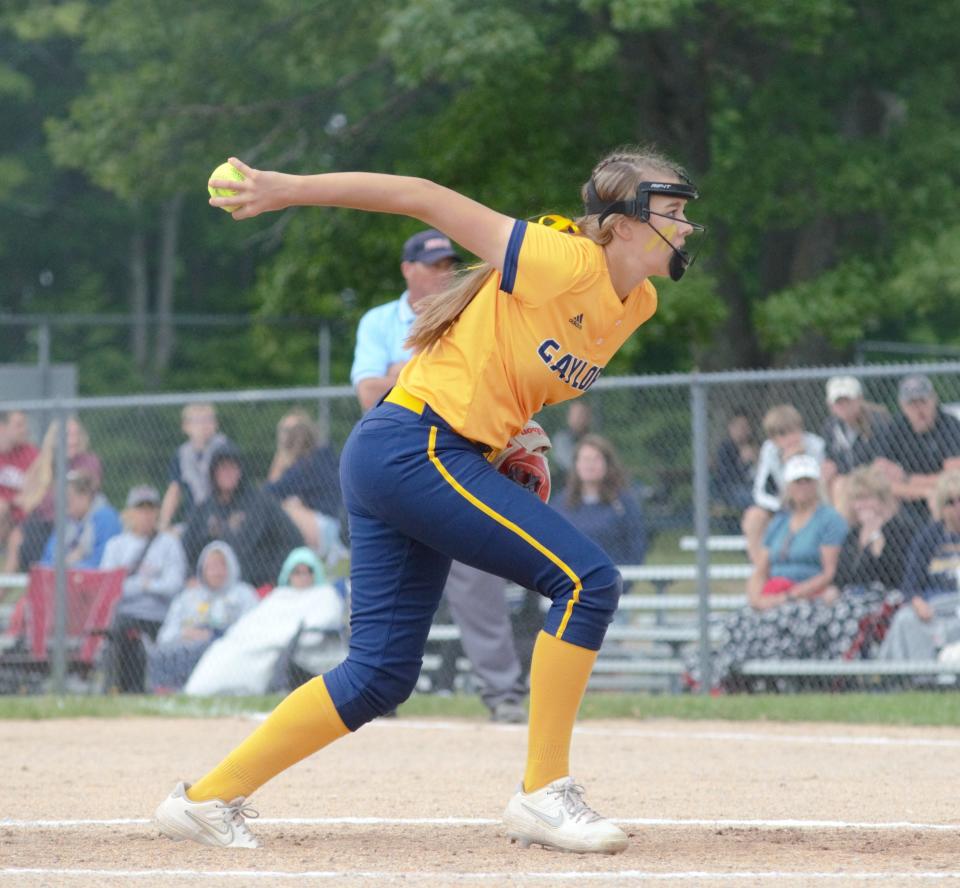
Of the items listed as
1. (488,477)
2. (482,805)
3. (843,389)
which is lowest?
(482,805)

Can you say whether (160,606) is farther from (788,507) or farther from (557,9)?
(557,9)

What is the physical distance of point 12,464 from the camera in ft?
44.1

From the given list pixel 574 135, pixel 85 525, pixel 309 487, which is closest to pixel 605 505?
pixel 309 487

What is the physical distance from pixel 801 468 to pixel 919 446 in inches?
28.0

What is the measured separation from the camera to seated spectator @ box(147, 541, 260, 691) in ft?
36.2

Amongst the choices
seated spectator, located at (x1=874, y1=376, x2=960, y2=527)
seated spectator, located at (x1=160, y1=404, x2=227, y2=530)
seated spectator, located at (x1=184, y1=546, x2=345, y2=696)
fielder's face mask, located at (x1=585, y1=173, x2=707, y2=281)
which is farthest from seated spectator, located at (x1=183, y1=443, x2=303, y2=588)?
fielder's face mask, located at (x1=585, y1=173, x2=707, y2=281)

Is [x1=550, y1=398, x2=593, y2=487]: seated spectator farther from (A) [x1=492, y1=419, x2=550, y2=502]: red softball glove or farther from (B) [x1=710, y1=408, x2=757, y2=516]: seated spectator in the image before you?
(A) [x1=492, y1=419, x2=550, y2=502]: red softball glove

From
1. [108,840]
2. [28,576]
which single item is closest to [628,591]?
[28,576]

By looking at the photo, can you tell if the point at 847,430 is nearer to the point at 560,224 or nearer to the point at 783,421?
the point at 783,421

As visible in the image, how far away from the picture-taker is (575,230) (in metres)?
4.97

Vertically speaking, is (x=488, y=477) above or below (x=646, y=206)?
below

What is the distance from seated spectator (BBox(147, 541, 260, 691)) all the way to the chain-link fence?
0.01 meters

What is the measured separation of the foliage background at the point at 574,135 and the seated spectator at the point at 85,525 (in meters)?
8.13

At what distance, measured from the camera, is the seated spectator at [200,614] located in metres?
11.0
